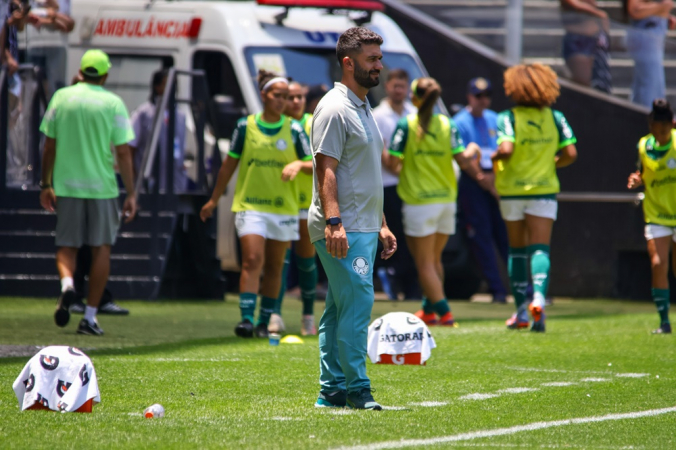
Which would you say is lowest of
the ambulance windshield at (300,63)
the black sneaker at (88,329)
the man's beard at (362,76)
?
the black sneaker at (88,329)

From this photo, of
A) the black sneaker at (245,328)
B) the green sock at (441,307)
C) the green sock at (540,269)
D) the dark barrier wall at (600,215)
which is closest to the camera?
the black sneaker at (245,328)

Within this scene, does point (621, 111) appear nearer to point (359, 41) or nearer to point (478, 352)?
point (478, 352)

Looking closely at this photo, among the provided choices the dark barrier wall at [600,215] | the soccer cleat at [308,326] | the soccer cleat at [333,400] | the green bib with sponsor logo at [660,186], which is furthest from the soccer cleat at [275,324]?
the dark barrier wall at [600,215]

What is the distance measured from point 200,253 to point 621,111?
5.70 m

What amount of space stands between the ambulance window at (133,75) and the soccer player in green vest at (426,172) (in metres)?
4.52

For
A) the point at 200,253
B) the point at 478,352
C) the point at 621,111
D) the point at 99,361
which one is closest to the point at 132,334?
the point at 99,361

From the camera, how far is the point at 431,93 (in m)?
10.9

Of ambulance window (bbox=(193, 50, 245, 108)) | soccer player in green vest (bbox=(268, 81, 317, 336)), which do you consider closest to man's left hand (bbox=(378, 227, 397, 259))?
soccer player in green vest (bbox=(268, 81, 317, 336))

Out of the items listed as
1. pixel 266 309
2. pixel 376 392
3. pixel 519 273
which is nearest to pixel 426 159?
pixel 519 273

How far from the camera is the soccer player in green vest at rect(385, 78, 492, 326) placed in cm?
1101

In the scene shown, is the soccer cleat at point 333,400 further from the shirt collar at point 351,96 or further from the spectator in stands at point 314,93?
the spectator in stands at point 314,93

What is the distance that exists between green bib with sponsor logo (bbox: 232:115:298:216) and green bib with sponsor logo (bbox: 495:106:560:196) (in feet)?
6.33

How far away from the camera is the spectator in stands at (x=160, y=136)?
1377 centimetres

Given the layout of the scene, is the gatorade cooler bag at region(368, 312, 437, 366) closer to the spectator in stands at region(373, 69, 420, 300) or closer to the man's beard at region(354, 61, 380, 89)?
the man's beard at region(354, 61, 380, 89)
